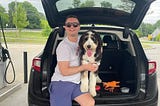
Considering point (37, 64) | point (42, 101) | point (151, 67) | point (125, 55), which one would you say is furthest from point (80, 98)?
point (125, 55)

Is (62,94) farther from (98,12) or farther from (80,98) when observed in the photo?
(98,12)

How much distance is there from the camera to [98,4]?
417 centimetres

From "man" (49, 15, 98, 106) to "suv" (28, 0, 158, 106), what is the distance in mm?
320

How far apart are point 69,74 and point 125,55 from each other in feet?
6.41

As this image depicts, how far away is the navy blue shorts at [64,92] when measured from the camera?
3104 millimetres

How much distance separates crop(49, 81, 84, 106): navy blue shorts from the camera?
122 inches

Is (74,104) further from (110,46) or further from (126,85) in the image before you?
(110,46)

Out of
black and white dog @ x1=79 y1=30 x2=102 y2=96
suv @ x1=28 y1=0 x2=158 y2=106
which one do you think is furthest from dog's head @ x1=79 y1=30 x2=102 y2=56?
suv @ x1=28 y1=0 x2=158 y2=106

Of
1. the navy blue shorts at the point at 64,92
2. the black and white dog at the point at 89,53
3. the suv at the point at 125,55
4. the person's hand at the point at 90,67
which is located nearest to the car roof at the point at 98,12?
the suv at the point at 125,55

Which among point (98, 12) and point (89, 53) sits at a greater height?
point (98, 12)

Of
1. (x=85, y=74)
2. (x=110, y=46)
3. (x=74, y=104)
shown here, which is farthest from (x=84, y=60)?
(x=110, y=46)

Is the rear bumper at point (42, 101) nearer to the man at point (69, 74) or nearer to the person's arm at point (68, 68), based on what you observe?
the man at point (69, 74)

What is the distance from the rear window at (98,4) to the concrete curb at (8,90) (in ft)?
8.90

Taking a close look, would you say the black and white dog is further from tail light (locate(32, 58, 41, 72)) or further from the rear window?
the rear window
